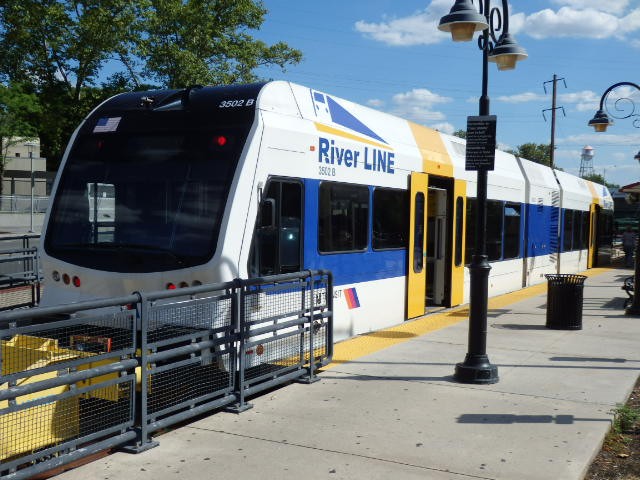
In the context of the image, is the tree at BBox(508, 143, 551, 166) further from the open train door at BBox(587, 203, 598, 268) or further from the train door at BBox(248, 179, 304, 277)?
the train door at BBox(248, 179, 304, 277)

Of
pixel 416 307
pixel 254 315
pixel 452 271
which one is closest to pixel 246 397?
pixel 254 315

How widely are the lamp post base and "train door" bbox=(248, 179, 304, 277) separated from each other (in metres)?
2.07

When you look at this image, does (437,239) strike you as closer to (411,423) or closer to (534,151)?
(411,423)

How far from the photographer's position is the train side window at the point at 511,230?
50.4ft

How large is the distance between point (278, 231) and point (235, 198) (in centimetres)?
81

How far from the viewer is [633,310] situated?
1279 centimetres

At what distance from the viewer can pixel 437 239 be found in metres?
12.3

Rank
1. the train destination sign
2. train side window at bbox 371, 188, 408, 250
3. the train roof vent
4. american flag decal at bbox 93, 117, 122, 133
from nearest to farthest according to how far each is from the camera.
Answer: the train destination sign, the train roof vent, american flag decal at bbox 93, 117, 122, 133, train side window at bbox 371, 188, 408, 250

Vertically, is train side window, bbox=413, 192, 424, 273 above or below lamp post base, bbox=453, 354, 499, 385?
above

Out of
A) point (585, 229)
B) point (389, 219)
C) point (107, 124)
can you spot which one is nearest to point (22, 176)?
point (585, 229)

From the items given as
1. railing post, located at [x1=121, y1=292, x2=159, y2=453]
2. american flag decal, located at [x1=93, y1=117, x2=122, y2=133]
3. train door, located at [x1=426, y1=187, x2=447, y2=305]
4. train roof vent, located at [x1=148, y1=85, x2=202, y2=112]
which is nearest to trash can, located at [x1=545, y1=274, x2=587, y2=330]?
train door, located at [x1=426, y1=187, x2=447, y2=305]

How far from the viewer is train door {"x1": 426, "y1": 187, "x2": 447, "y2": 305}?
40.0ft

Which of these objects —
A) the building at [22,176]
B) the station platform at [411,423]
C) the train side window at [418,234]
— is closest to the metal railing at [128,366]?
the station platform at [411,423]

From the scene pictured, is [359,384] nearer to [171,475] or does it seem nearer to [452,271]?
[171,475]
